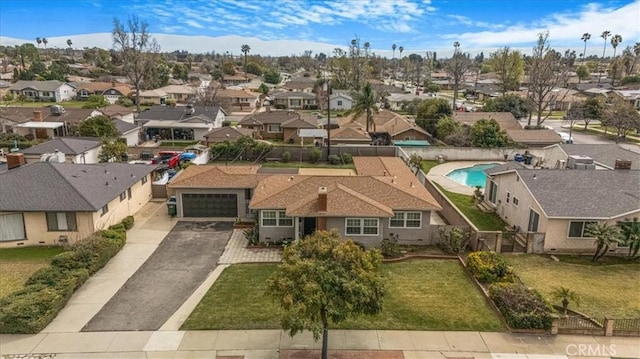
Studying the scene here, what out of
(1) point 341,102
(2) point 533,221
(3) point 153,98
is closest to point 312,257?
(2) point 533,221

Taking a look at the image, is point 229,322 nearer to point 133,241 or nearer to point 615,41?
point 133,241

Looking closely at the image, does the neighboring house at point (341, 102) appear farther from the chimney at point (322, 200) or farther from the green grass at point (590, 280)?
the green grass at point (590, 280)

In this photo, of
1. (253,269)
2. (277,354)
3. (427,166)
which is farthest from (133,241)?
(427,166)

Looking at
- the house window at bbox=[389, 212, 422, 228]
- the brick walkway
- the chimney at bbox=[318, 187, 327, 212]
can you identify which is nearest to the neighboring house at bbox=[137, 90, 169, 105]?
the brick walkway

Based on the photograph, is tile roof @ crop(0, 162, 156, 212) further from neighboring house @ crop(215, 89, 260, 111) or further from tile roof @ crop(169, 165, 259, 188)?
neighboring house @ crop(215, 89, 260, 111)

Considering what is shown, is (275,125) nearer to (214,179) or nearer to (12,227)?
(214,179)
